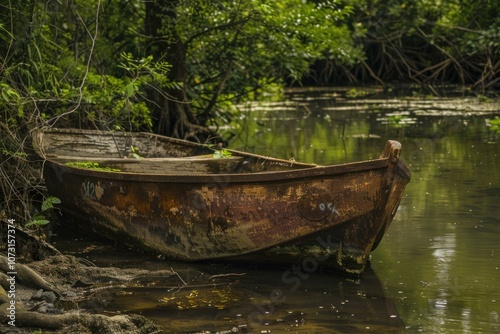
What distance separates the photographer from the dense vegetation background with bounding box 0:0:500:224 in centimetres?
822

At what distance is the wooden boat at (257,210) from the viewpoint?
6.84 meters

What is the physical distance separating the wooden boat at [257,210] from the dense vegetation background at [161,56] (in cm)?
76

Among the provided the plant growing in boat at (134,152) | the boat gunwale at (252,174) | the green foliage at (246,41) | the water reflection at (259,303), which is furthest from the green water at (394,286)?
the green foliage at (246,41)

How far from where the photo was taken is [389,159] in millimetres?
6703

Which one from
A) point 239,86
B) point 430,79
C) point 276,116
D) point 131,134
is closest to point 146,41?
point 239,86

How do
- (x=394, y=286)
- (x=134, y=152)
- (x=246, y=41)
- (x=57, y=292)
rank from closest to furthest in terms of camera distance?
(x=57, y=292) < (x=394, y=286) < (x=134, y=152) < (x=246, y=41)

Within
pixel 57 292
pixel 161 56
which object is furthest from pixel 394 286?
pixel 161 56

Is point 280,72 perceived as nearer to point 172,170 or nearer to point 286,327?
point 172,170

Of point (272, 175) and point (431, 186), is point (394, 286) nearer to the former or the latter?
→ point (272, 175)

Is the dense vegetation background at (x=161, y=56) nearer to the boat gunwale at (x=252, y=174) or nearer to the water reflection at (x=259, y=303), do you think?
the boat gunwale at (x=252, y=174)

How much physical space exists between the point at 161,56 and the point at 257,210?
19.5ft

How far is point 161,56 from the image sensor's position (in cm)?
1264

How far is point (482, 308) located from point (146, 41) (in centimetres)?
848

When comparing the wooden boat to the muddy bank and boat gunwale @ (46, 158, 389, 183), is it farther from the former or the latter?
the muddy bank
